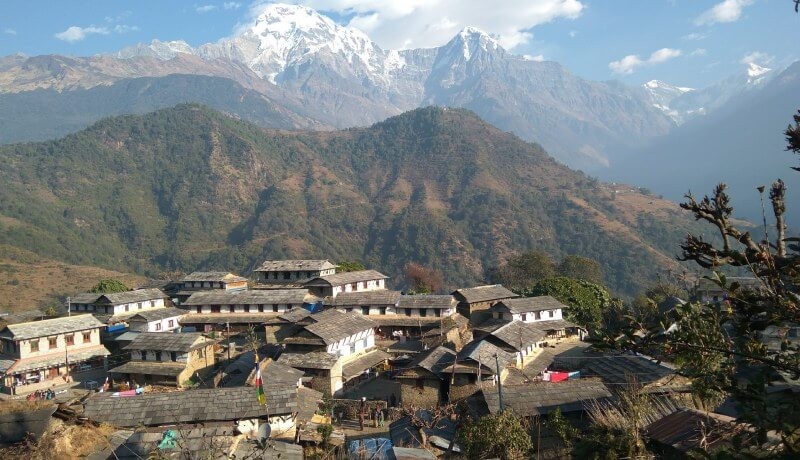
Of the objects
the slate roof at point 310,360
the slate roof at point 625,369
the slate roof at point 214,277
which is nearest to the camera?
the slate roof at point 625,369

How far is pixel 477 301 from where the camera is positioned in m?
51.9

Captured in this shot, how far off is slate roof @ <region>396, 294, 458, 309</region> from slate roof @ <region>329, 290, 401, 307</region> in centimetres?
85

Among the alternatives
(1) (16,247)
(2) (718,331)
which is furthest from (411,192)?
(2) (718,331)

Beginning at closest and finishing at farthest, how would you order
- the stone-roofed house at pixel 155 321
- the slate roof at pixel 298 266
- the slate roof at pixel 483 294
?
the stone-roofed house at pixel 155 321
the slate roof at pixel 483 294
the slate roof at pixel 298 266

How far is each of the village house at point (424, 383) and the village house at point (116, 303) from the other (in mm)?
34387

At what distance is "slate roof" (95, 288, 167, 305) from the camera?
5312cm

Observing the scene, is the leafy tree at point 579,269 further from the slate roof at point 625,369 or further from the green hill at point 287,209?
the green hill at point 287,209

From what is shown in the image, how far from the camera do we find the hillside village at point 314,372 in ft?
61.9

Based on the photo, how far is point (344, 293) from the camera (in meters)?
56.4

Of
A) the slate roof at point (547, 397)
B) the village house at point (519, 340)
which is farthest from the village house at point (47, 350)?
the slate roof at point (547, 397)

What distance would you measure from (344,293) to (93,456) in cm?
3920

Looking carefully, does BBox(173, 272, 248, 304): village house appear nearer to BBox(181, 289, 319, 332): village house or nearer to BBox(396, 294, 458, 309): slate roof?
BBox(181, 289, 319, 332): village house

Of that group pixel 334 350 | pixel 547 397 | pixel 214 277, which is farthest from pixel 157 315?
pixel 547 397

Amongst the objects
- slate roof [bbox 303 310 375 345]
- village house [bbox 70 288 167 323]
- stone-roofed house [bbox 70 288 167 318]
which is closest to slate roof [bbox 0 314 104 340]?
village house [bbox 70 288 167 323]
